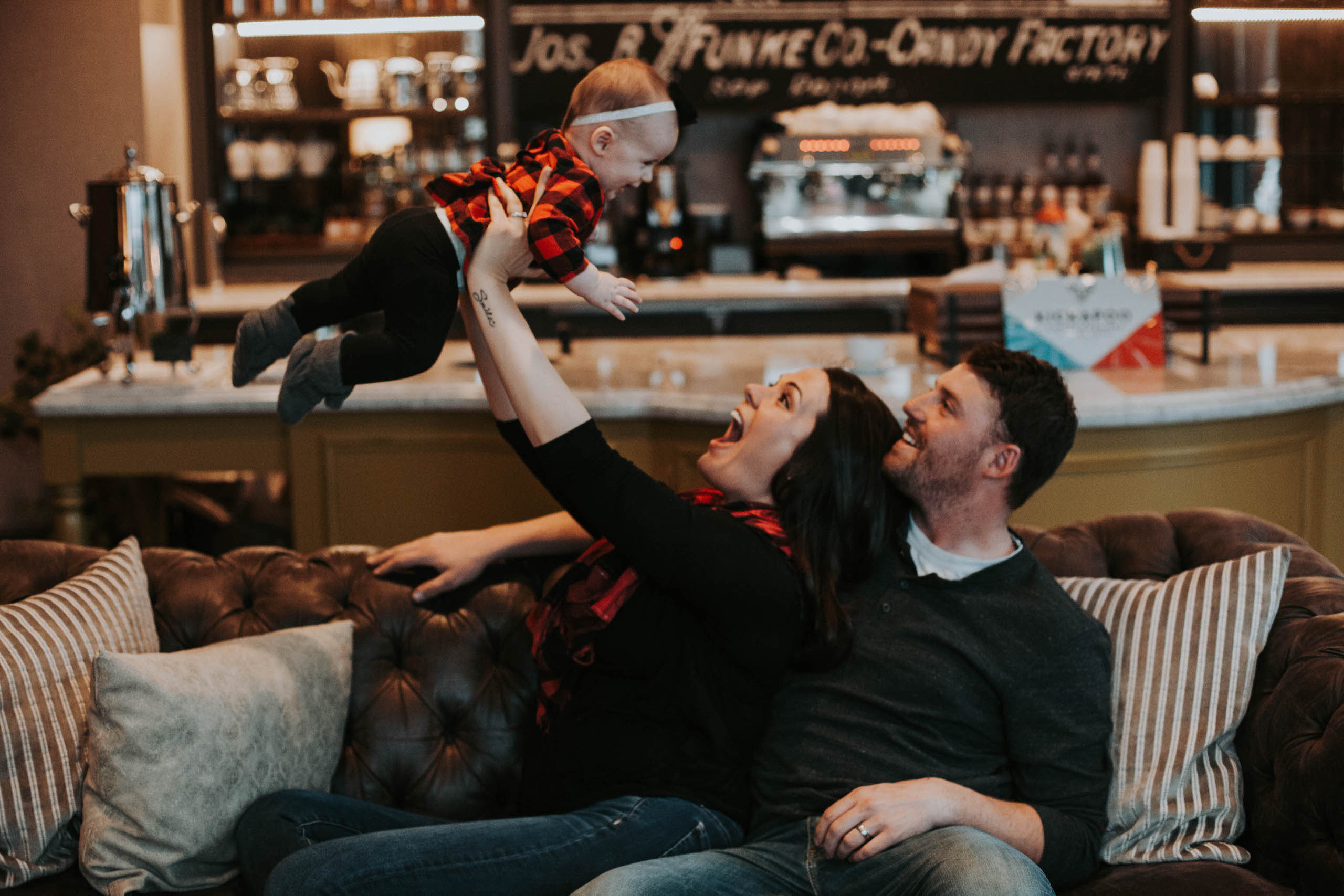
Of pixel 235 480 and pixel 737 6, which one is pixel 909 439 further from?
pixel 737 6

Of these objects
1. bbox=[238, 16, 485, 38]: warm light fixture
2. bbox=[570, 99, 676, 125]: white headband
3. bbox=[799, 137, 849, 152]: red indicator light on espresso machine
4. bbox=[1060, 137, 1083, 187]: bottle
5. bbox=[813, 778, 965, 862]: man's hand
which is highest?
bbox=[238, 16, 485, 38]: warm light fixture

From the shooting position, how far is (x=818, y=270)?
6066mm

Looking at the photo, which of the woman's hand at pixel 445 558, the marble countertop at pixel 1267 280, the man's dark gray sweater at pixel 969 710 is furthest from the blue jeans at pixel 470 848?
the marble countertop at pixel 1267 280

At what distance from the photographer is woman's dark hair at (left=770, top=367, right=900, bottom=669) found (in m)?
1.83

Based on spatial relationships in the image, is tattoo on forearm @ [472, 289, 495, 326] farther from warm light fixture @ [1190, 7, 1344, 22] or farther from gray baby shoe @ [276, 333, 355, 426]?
warm light fixture @ [1190, 7, 1344, 22]

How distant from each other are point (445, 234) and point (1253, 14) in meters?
5.28

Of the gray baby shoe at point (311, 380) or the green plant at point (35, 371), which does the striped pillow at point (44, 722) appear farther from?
the green plant at point (35, 371)

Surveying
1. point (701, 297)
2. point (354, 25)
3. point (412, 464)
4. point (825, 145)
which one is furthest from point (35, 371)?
point (825, 145)

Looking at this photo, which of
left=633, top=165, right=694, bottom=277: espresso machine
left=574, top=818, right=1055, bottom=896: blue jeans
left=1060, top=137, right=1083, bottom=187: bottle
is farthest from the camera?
left=1060, top=137, right=1083, bottom=187: bottle

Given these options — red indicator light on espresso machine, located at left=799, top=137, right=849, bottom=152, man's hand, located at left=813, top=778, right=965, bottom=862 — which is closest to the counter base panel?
man's hand, located at left=813, top=778, right=965, bottom=862

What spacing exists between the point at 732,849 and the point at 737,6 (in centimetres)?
488

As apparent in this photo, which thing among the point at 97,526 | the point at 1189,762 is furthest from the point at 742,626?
the point at 97,526

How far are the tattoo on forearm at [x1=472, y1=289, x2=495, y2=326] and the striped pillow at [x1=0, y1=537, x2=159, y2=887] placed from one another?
2.58ft

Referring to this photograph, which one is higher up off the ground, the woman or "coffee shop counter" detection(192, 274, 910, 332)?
"coffee shop counter" detection(192, 274, 910, 332)
